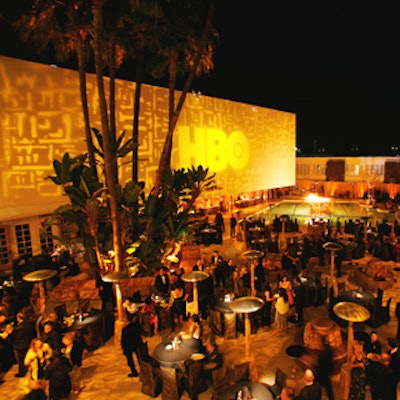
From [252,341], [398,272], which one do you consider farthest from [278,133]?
[252,341]

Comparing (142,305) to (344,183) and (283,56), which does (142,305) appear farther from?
(344,183)

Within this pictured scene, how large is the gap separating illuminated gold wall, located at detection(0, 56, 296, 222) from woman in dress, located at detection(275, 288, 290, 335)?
10.3 meters

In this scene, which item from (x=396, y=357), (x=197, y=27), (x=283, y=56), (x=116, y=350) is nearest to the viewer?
(x=396, y=357)

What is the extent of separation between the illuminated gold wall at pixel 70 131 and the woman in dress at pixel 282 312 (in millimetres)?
10291

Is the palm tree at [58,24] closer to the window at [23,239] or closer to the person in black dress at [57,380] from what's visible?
the window at [23,239]

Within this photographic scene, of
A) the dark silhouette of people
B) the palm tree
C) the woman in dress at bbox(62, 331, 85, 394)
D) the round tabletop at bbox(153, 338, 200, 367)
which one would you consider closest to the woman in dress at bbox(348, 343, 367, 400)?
the dark silhouette of people

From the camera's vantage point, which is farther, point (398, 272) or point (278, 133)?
point (278, 133)

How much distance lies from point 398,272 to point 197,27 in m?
11.6

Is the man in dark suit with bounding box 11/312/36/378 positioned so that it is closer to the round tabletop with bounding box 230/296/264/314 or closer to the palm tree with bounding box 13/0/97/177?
the round tabletop with bounding box 230/296/264/314

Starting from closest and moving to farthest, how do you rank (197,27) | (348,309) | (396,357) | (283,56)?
(396,357) < (348,309) < (197,27) < (283,56)

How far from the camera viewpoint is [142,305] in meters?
9.47

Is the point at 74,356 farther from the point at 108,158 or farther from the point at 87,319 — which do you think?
the point at 108,158

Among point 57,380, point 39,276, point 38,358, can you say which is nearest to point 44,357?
point 38,358

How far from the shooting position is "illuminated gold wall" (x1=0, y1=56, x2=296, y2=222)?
1366 centimetres
